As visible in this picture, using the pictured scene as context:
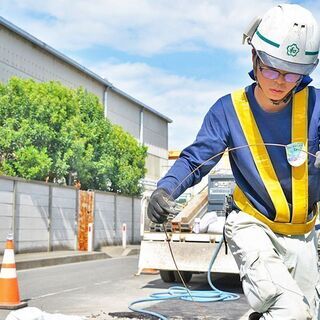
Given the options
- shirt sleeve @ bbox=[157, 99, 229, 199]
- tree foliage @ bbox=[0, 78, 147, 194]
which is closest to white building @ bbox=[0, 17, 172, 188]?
tree foliage @ bbox=[0, 78, 147, 194]

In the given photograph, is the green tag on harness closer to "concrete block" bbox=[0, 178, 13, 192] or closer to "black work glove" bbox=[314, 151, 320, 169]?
"black work glove" bbox=[314, 151, 320, 169]

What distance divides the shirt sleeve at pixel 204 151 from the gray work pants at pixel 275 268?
0.26 metres

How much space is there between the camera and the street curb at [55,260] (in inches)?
564

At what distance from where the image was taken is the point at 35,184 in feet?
60.4

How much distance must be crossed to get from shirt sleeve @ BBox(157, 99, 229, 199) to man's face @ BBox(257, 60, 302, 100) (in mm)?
279

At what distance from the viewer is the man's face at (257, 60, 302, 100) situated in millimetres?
2729

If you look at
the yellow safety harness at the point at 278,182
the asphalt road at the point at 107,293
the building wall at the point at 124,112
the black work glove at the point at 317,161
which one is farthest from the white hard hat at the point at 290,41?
the building wall at the point at 124,112

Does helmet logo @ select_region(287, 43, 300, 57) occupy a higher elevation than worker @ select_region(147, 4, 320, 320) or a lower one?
higher

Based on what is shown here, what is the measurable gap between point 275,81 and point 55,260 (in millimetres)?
13849

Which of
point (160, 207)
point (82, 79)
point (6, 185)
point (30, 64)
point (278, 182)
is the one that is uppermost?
point (82, 79)

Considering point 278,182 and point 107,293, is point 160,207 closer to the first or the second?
point 278,182

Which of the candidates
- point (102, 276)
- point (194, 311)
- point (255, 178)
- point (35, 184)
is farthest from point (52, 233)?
point (255, 178)

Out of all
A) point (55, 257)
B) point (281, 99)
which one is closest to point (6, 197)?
point (55, 257)

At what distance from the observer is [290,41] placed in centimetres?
264
